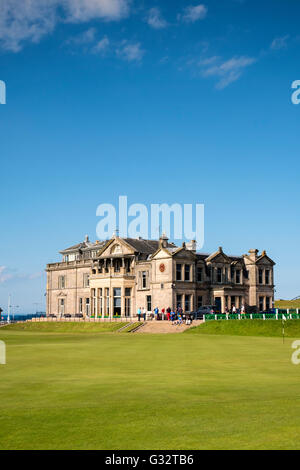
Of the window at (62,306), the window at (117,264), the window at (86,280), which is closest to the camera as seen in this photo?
the window at (117,264)

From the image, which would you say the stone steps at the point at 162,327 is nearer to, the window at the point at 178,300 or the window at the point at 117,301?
the window at the point at 178,300

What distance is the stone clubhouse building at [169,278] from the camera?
253ft

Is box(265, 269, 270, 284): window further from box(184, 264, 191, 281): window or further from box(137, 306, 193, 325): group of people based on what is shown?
box(137, 306, 193, 325): group of people

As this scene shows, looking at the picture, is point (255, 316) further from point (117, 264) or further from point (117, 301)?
point (117, 264)

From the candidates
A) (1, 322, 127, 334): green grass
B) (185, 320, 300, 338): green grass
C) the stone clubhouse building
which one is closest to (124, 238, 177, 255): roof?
the stone clubhouse building

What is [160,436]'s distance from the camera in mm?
9781

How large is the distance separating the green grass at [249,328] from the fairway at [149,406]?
3044cm

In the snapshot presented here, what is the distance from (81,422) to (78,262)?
Answer: 282 ft

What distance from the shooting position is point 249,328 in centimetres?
5469

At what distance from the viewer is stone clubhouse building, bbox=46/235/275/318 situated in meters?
77.0

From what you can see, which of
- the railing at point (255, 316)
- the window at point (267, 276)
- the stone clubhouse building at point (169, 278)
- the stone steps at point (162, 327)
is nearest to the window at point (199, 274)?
the stone clubhouse building at point (169, 278)

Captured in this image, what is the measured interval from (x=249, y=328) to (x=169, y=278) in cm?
2270

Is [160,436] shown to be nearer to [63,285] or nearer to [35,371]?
[35,371]
